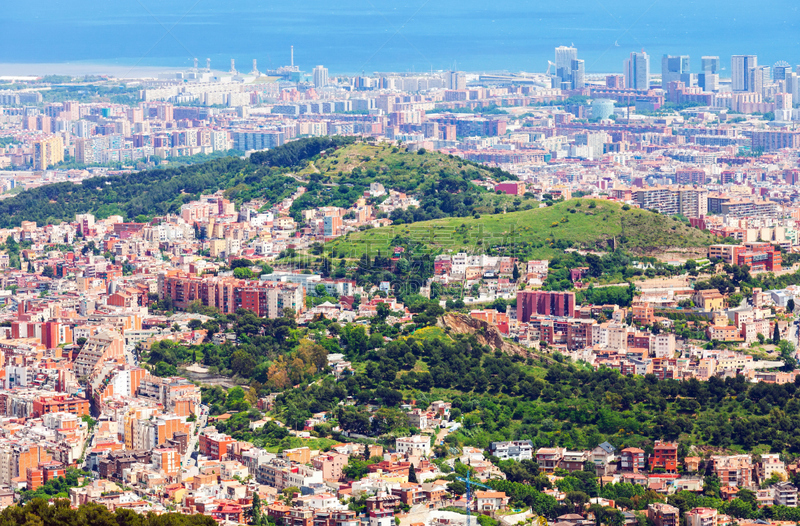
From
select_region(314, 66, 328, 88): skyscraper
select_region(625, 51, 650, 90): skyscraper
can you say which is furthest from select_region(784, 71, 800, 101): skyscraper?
select_region(314, 66, 328, 88): skyscraper

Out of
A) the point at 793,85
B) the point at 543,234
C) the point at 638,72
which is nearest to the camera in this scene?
the point at 543,234

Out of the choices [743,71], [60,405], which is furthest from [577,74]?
[60,405]

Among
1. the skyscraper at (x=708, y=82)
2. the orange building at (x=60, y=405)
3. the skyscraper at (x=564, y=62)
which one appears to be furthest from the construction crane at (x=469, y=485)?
the skyscraper at (x=564, y=62)

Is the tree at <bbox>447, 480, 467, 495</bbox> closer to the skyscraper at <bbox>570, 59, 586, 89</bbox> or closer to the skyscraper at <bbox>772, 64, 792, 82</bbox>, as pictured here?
the skyscraper at <bbox>772, 64, 792, 82</bbox>

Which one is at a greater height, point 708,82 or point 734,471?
point 708,82

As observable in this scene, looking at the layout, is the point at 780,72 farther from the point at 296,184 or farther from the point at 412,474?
the point at 412,474

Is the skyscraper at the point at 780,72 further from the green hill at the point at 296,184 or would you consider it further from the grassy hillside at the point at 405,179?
the grassy hillside at the point at 405,179

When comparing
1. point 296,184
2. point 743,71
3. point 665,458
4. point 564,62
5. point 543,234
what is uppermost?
point 564,62
